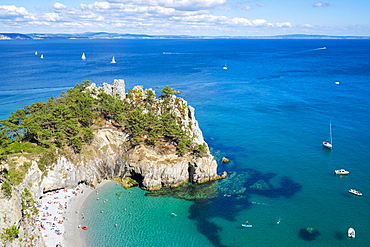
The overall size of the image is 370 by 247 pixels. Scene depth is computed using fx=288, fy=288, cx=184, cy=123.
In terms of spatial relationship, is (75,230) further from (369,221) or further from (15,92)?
(15,92)

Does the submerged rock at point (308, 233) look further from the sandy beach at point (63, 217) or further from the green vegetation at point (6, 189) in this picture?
the green vegetation at point (6, 189)

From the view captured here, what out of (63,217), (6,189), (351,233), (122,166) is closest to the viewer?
(6,189)

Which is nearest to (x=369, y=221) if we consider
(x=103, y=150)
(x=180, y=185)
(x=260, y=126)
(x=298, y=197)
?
(x=298, y=197)

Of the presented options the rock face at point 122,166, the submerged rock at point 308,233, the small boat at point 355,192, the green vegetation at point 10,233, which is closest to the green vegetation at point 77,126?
the rock face at point 122,166

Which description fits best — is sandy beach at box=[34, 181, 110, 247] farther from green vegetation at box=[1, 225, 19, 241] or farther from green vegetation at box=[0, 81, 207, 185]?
green vegetation at box=[1, 225, 19, 241]

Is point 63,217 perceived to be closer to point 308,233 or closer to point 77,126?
point 77,126

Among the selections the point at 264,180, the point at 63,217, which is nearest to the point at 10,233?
the point at 63,217
